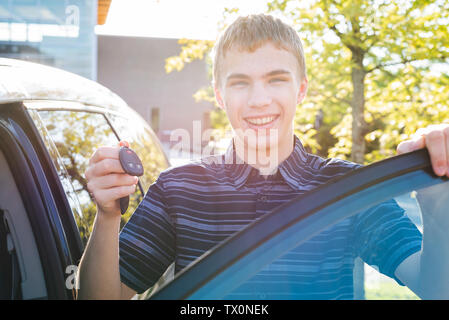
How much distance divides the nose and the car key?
0.47m

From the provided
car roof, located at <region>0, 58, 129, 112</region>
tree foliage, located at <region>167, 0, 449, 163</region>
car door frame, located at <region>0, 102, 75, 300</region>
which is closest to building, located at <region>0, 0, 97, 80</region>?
Answer: tree foliage, located at <region>167, 0, 449, 163</region>

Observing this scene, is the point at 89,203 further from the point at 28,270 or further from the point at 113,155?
the point at 113,155

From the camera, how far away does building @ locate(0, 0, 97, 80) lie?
1028 centimetres

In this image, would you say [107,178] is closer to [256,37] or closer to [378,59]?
[256,37]

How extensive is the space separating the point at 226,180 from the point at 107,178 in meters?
0.45

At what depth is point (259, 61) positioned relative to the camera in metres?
1.61

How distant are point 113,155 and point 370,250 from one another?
73 cm

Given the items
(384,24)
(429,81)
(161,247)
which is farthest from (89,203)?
(429,81)

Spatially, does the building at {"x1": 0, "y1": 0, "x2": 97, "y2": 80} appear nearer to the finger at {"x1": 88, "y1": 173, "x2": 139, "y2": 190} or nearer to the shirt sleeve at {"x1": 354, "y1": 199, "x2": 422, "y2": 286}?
the finger at {"x1": 88, "y1": 173, "x2": 139, "y2": 190}

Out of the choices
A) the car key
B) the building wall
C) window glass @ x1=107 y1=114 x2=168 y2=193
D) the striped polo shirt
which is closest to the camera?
the car key

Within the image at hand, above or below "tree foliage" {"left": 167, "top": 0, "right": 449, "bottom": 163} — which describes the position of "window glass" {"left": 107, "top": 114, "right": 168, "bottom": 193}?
below

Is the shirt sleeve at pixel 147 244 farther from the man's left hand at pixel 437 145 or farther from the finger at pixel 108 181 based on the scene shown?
the man's left hand at pixel 437 145
